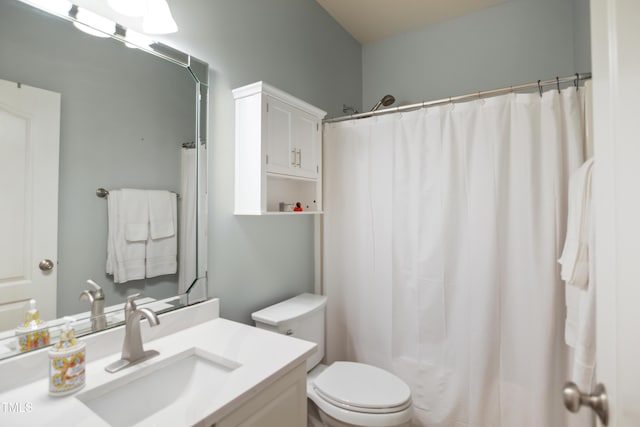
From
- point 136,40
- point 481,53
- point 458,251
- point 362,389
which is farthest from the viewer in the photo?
point 481,53

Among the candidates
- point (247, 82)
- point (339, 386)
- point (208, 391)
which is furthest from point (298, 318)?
point (247, 82)

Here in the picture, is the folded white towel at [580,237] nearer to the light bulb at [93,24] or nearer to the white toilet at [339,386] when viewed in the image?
the white toilet at [339,386]

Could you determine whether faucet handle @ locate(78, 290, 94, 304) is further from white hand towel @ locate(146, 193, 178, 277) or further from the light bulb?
the light bulb

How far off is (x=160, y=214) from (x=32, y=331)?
527 mm

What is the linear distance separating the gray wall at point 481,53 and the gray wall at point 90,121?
1890mm

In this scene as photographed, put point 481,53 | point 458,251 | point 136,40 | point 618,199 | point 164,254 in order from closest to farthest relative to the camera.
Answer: point 618,199 < point 136,40 < point 164,254 < point 458,251 < point 481,53

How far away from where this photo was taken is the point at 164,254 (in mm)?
1276

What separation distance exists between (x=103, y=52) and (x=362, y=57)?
7.07ft

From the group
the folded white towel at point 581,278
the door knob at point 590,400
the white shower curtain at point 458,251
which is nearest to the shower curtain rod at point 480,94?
the white shower curtain at point 458,251

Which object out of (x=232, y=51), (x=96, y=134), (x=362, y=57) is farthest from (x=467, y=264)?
(x=362, y=57)

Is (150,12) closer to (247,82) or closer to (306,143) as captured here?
(247,82)

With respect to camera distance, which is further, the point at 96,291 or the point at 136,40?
the point at 136,40

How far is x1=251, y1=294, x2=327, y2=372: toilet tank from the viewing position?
1520 mm

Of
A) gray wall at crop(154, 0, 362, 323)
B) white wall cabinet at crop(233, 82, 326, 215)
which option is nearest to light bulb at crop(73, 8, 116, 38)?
gray wall at crop(154, 0, 362, 323)
